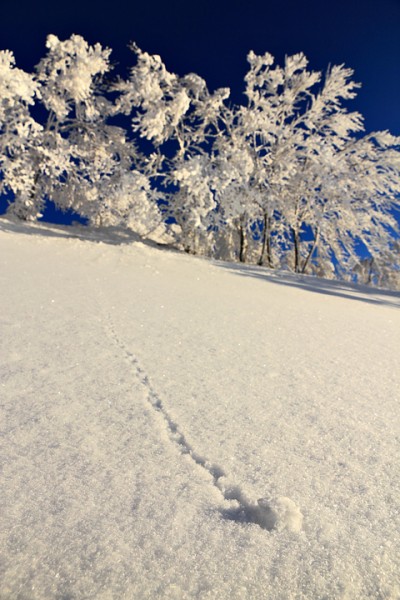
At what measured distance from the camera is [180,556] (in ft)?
3.06

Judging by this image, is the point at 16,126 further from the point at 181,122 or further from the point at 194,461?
the point at 194,461

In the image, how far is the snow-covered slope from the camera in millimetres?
899

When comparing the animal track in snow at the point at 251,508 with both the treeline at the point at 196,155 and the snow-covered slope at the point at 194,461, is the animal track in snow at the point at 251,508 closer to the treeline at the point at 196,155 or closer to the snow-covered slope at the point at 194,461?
the snow-covered slope at the point at 194,461

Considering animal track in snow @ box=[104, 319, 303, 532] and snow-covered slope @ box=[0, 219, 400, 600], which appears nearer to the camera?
snow-covered slope @ box=[0, 219, 400, 600]

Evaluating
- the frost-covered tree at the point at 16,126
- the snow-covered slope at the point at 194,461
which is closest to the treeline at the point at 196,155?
the frost-covered tree at the point at 16,126

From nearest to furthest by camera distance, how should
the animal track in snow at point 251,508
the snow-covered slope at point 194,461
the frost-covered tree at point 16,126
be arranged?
the snow-covered slope at point 194,461 → the animal track in snow at point 251,508 → the frost-covered tree at point 16,126

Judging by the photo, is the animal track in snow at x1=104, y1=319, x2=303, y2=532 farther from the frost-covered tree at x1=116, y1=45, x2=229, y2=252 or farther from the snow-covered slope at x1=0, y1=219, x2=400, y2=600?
the frost-covered tree at x1=116, y1=45, x2=229, y2=252

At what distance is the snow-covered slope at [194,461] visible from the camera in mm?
899

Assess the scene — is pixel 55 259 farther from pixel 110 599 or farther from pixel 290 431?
pixel 110 599

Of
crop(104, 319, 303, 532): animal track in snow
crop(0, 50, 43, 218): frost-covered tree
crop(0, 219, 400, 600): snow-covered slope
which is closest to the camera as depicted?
crop(0, 219, 400, 600): snow-covered slope

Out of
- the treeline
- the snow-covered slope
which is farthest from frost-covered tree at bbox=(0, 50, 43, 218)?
the snow-covered slope

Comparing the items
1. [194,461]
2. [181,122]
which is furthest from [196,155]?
[194,461]

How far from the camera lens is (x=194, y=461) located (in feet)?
4.36

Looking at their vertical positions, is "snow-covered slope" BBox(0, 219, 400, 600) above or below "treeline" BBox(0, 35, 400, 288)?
below
